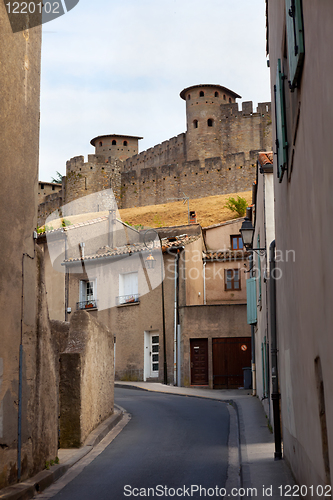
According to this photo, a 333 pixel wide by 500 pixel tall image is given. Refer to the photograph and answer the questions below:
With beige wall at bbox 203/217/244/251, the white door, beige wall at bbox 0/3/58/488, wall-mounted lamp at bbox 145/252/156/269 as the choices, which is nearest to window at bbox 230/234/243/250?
beige wall at bbox 203/217/244/251

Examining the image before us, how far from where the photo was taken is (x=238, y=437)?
10.5 m

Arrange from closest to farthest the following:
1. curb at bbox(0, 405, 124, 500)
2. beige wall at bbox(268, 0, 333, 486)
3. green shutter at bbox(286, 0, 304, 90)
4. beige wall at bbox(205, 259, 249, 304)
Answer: beige wall at bbox(268, 0, 333, 486)
green shutter at bbox(286, 0, 304, 90)
curb at bbox(0, 405, 124, 500)
beige wall at bbox(205, 259, 249, 304)

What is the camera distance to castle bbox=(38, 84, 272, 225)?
57.4m

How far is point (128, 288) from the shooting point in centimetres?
2558

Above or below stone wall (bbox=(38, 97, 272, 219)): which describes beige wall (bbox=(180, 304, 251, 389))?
below

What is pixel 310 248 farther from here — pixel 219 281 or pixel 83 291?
pixel 219 281

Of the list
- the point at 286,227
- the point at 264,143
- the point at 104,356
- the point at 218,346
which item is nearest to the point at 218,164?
the point at 264,143

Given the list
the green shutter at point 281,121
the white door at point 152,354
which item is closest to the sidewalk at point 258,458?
the green shutter at point 281,121

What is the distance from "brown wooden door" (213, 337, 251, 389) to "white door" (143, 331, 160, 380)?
2.41 m

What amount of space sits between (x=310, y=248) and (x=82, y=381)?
19.6 feet

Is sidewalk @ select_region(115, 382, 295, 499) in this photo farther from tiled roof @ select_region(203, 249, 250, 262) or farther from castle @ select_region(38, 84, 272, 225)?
castle @ select_region(38, 84, 272, 225)

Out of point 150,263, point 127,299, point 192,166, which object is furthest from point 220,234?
point 192,166

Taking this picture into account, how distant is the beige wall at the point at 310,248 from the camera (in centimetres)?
355

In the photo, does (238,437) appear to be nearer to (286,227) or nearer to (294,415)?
(294,415)
